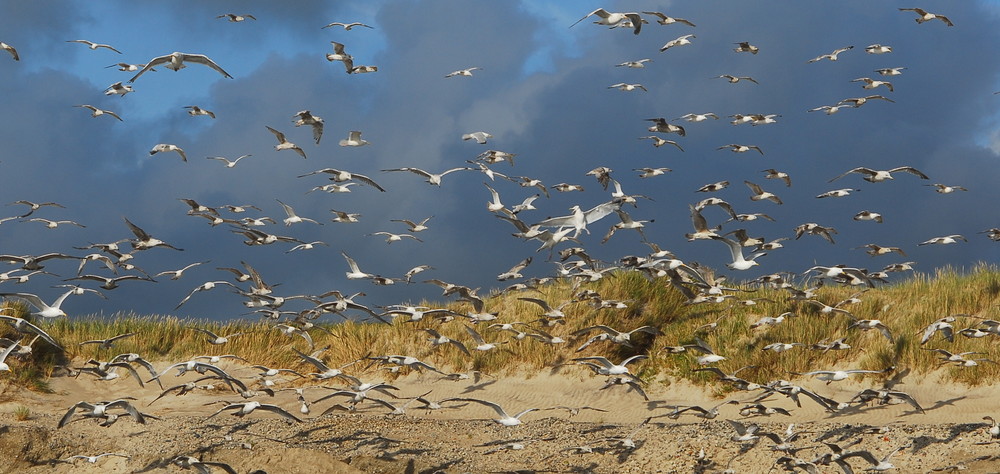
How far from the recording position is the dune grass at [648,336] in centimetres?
2219

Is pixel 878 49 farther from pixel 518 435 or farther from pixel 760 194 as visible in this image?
pixel 518 435

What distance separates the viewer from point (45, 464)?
17906 mm

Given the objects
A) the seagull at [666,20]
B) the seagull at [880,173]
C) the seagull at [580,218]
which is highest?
the seagull at [666,20]

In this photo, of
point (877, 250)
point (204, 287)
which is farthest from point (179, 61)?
point (877, 250)

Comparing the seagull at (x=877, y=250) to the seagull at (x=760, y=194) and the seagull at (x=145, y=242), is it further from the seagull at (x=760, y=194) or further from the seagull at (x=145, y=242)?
the seagull at (x=145, y=242)

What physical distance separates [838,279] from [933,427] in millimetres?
4961

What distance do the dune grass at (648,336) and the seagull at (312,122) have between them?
554 centimetres

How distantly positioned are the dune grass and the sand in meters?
0.75

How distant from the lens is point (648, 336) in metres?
25.4

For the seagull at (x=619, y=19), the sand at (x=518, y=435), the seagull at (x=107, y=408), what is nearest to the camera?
the seagull at (x=107, y=408)

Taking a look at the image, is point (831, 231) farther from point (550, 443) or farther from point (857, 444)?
point (550, 443)

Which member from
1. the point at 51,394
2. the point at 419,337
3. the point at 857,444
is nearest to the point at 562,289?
the point at 419,337

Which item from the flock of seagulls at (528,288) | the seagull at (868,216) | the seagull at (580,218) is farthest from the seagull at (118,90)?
the seagull at (868,216)

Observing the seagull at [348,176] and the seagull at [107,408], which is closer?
the seagull at [107,408]
